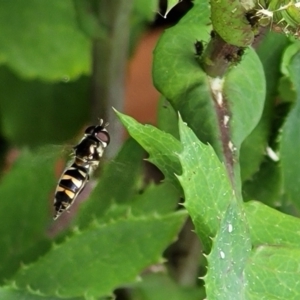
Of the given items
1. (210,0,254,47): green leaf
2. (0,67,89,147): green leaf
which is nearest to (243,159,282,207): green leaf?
A: (210,0,254,47): green leaf

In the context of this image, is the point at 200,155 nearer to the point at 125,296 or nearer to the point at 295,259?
the point at 295,259

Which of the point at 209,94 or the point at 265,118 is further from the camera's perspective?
the point at 265,118

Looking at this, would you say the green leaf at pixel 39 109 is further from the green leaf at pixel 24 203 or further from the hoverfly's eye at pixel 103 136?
the hoverfly's eye at pixel 103 136

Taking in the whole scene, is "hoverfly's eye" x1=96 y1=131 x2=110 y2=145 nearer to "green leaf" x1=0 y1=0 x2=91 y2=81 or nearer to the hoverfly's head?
the hoverfly's head

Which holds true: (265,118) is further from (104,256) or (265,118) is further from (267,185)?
(104,256)

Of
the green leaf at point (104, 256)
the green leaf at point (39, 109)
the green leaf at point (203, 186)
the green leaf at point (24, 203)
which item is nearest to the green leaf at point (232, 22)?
the green leaf at point (203, 186)

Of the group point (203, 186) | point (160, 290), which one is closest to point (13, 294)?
point (203, 186)

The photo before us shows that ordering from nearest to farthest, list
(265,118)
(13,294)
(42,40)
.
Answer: (13,294)
(265,118)
(42,40)

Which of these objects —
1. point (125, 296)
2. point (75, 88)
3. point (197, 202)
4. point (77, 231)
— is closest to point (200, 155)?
point (197, 202)
